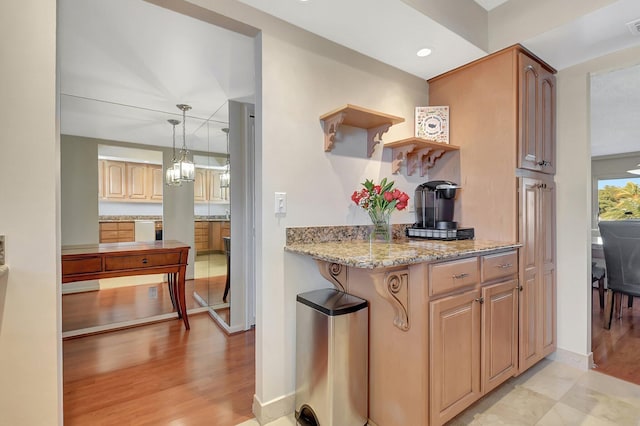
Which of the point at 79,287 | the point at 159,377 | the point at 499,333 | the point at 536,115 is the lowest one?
the point at 159,377

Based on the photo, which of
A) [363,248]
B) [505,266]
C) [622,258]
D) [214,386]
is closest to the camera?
[363,248]

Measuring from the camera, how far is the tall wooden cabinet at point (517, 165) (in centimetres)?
205

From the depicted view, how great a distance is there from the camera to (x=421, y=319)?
1.38 meters

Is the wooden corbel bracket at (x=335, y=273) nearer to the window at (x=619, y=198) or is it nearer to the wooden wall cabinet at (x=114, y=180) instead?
the wooden wall cabinet at (x=114, y=180)

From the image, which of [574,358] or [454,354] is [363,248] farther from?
[574,358]

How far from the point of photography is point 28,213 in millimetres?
1168

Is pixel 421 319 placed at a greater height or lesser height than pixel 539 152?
lesser

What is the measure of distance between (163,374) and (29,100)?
1.90 meters

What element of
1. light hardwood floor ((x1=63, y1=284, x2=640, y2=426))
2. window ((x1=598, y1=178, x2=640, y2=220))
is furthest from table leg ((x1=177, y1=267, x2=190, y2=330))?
window ((x1=598, y1=178, x2=640, y2=220))

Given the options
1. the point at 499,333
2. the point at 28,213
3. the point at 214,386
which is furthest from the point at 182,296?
the point at 499,333

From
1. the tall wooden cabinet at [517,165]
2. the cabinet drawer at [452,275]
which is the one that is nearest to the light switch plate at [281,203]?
the cabinet drawer at [452,275]

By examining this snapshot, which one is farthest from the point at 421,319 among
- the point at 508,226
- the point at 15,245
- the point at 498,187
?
the point at 15,245

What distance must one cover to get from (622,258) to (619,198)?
381cm

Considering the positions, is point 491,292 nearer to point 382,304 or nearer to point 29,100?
point 382,304
